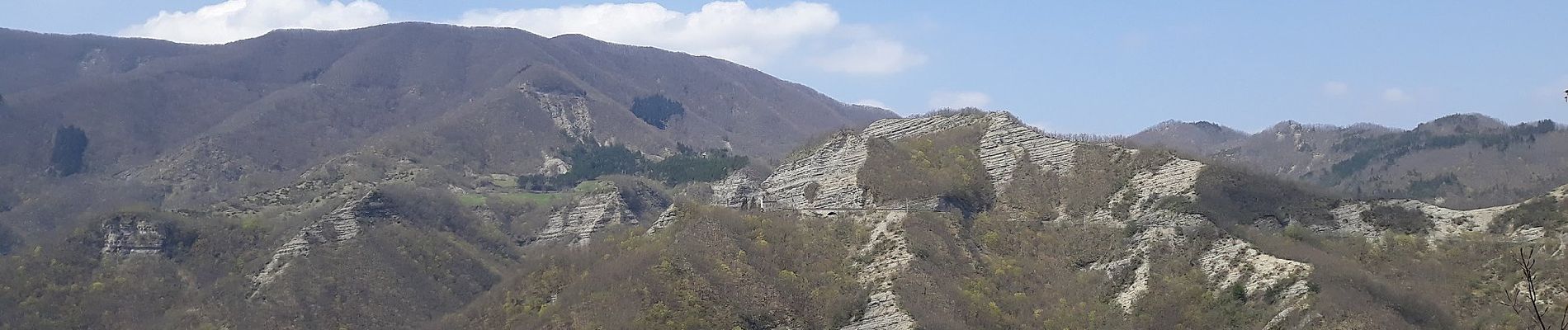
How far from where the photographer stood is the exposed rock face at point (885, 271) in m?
108

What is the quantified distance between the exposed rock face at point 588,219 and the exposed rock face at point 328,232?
2563 cm

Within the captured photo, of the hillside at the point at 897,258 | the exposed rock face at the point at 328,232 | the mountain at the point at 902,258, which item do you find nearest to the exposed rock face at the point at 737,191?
the hillside at the point at 897,258

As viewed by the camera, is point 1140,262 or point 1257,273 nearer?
point 1257,273

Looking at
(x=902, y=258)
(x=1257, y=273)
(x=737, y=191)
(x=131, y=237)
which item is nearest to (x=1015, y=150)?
(x=902, y=258)

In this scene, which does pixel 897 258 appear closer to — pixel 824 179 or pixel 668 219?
pixel 668 219

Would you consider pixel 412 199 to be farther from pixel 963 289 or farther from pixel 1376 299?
pixel 1376 299

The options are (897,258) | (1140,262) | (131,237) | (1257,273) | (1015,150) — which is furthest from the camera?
(131,237)

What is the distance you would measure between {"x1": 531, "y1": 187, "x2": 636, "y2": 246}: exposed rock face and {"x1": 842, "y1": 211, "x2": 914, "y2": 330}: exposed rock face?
215 feet

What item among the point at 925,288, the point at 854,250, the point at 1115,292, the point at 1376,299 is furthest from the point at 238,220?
the point at 1376,299

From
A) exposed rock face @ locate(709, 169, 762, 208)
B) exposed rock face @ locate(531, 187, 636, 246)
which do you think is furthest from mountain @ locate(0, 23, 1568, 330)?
exposed rock face @ locate(531, 187, 636, 246)

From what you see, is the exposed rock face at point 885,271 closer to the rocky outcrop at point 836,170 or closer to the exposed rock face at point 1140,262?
the rocky outcrop at point 836,170

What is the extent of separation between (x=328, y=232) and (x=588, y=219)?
144ft

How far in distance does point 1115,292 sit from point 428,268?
72309mm

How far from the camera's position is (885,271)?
116m
